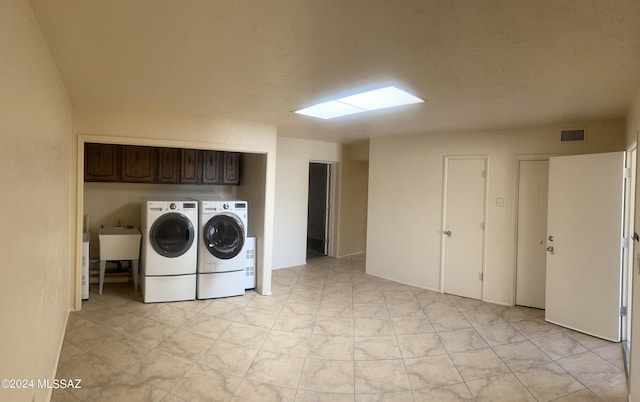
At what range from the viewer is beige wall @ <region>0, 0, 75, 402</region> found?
125 centimetres

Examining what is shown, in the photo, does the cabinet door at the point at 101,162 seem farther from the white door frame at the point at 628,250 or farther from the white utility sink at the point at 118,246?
the white door frame at the point at 628,250

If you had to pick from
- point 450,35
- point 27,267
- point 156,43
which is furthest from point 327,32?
point 27,267

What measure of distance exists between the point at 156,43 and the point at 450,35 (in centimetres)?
159

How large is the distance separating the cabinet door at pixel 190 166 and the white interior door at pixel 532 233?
442 centimetres

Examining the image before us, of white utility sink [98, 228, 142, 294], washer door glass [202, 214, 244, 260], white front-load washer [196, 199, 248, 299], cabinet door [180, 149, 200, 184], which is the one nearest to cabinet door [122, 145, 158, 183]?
cabinet door [180, 149, 200, 184]

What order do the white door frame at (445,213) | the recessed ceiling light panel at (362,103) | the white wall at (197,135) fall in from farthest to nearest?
1. the white door frame at (445,213)
2. the white wall at (197,135)
3. the recessed ceiling light panel at (362,103)

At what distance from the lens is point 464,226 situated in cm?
476

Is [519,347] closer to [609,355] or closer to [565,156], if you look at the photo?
[609,355]

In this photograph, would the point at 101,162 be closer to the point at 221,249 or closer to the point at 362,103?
the point at 221,249

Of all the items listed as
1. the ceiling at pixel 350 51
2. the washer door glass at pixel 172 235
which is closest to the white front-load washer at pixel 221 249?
the washer door glass at pixel 172 235

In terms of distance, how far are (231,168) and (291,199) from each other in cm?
120

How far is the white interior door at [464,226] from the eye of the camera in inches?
183

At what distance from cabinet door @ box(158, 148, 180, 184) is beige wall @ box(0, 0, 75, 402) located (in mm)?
2479

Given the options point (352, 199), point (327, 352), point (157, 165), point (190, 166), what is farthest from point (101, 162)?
point (352, 199)
